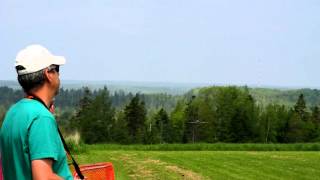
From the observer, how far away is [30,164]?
2.72 m

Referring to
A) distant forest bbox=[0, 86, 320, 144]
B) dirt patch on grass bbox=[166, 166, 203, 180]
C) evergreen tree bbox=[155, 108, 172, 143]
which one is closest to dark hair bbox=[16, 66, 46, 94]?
dirt patch on grass bbox=[166, 166, 203, 180]

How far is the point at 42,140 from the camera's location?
2.66 m

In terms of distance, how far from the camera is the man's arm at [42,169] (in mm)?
2648

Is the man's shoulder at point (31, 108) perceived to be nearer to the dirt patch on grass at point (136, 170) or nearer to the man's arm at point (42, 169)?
the man's arm at point (42, 169)

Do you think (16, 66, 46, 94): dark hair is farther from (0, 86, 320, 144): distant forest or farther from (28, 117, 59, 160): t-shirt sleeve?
(0, 86, 320, 144): distant forest

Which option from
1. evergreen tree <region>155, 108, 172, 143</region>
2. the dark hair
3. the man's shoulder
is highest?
Result: the dark hair

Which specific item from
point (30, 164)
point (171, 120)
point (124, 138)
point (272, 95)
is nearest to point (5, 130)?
point (30, 164)

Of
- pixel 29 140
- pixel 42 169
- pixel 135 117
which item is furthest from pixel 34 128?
pixel 135 117

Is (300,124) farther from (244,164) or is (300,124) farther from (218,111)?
(244,164)

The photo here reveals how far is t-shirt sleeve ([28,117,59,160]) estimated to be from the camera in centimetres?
266

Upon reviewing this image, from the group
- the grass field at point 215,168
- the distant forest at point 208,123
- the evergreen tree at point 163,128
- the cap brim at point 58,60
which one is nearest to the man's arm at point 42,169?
the cap brim at point 58,60

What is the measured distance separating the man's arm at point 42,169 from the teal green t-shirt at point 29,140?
2cm

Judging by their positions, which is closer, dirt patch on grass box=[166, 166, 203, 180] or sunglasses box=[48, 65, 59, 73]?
sunglasses box=[48, 65, 59, 73]

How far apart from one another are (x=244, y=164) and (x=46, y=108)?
16.6 metres
